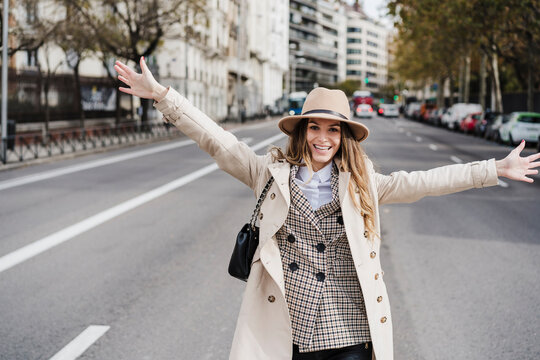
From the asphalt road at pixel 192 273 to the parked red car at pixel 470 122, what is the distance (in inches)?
1181

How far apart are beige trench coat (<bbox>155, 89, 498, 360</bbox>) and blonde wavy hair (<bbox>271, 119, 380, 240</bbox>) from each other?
39 mm

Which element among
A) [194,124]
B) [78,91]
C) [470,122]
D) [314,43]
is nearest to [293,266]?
[194,124]

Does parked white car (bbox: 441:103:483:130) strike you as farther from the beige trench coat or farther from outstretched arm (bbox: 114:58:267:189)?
outstretched arm (bbox: 114:58:267:189)

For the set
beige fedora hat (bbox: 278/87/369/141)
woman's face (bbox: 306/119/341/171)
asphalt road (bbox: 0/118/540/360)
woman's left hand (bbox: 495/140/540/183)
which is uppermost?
beige fedora hat (bbox: 278/87/369/141)

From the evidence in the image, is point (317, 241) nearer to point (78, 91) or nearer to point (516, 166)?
point (516, 166)

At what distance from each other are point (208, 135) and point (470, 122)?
143 feet

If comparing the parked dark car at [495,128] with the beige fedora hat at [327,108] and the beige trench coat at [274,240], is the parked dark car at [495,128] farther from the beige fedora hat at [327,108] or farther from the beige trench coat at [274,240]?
the beige fedora hat at [327,108]

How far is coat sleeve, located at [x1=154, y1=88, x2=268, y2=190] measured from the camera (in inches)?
130

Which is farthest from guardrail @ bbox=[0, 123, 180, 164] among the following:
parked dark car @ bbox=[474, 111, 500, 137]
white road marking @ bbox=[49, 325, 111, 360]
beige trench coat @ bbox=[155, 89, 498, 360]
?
beige trench coat @ bbox=[155, 89, 498, 360]

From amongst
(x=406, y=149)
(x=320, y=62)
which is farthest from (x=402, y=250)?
(x=320, y=62)

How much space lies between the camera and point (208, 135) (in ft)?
10.9

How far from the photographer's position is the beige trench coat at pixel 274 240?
10.1 ft

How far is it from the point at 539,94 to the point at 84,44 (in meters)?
30.6

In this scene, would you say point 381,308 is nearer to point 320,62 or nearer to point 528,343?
point 528,343
